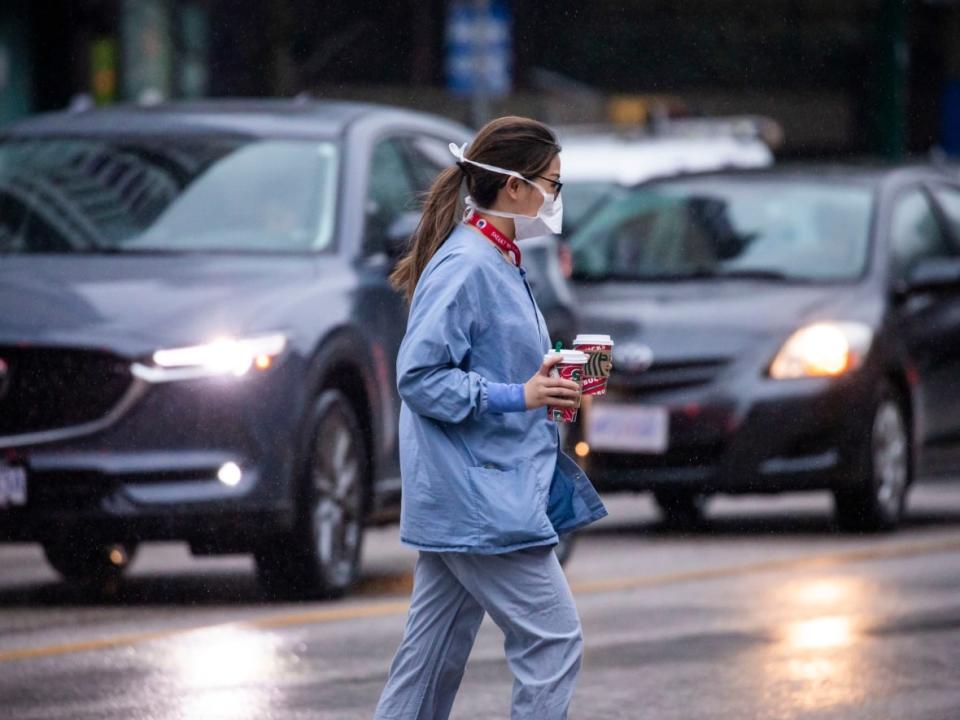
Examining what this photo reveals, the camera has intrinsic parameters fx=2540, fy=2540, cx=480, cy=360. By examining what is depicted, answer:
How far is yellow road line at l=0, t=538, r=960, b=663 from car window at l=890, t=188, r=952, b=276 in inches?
61.0

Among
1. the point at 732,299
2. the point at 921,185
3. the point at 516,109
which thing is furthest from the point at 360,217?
the point at 516,109

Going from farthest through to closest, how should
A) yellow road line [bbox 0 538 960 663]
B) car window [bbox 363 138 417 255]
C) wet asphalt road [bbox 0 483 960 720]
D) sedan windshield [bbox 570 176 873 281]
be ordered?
sedan windshield [bbox 570 176 873 281] < car window [bbox 363 138 417 255] < yellow road line [bbox 0 538 960 663] < wet asphalt road [bbox 0 483 960 720]

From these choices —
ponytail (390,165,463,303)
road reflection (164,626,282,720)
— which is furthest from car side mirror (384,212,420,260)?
ponytail (390,165,463,303)

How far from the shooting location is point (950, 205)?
1303cm

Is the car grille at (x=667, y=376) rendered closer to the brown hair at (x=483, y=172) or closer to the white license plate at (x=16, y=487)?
the white license plate at (x=16, y=487)

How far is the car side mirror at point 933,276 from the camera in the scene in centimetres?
1195

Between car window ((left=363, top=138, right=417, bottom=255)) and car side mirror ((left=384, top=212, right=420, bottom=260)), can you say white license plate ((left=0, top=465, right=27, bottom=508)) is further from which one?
car window ((left=363, top=138, right=417, bottom=255))

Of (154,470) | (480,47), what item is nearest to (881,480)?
(154,470)

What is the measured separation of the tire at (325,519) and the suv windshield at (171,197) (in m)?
0.78

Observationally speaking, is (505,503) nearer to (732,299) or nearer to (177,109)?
(177,109)

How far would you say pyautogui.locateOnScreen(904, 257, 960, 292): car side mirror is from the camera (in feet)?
39.2

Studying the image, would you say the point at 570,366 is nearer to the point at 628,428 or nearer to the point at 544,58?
the point at 628,428

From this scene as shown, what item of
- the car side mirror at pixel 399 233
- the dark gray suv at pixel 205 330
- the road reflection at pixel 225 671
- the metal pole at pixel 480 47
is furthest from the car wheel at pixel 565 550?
the metal pole at pixel 480 47

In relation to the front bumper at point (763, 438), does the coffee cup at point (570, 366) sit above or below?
above
